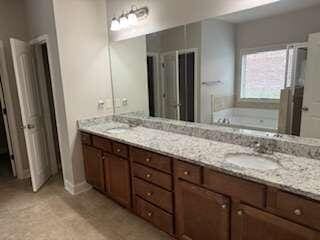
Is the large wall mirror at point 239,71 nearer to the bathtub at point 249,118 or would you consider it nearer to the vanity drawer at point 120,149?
the bathtub at point 249,118

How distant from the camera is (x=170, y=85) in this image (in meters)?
2.67

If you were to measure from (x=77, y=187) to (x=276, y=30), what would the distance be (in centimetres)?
282

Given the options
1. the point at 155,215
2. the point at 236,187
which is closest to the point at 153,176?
the point at 155,215

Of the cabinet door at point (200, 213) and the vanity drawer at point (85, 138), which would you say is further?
the vanity drawer at point (85, 138)

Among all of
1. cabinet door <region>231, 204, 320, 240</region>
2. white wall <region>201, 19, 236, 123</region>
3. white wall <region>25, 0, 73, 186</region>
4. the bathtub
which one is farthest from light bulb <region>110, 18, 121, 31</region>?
cabinet door <region>231, 204, 320, 240</region>

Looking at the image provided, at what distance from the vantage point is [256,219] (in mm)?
1391

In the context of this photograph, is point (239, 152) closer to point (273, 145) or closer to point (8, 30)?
A: point (273, 145)

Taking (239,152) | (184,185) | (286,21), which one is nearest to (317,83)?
(286,21)

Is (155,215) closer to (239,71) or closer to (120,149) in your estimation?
(120,149)

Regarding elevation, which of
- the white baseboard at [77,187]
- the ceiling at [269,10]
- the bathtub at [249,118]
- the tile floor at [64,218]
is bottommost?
the tile floor at [64,218]

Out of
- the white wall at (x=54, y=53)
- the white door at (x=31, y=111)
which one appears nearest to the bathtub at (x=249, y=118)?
the white wall at (x=54, y=53)

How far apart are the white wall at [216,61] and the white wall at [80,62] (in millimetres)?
1462

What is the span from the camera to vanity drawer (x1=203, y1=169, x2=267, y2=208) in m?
1.36

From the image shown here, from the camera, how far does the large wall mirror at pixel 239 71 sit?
1.72m
